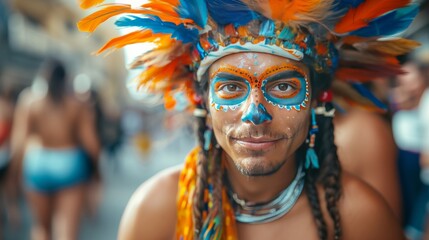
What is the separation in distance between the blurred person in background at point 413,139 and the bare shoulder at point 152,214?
1.30 m

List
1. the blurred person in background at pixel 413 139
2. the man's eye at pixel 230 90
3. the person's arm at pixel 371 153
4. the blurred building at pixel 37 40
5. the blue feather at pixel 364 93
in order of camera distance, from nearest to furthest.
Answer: the man's eye at pixel 230 90
the blue feather at pixel 364 93
the person's arm at pixel 371 153
the blurred person in background at pixel 413 139
the blurred building at pixel 37 40

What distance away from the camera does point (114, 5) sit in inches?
64.7

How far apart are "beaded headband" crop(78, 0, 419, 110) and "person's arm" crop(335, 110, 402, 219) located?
0.53 metres

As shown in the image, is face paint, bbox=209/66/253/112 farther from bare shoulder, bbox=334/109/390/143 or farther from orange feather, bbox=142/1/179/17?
bare shoulder, bbox=334/109/390/143

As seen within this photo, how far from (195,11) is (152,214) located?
833 mm

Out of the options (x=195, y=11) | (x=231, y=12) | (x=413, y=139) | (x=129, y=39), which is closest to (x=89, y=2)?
(x=129, y=39)

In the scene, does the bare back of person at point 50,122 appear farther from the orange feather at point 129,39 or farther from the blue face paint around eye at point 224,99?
the blue face paint around eye at point 224,99

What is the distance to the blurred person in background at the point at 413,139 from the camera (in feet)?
9.02

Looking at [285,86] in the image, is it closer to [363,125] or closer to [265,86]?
[265,86]

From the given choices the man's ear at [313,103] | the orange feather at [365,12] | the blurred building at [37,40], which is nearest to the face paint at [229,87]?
the man's ear at [313,103]

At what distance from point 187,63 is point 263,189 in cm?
64

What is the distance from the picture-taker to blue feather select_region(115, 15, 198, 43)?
1.65m

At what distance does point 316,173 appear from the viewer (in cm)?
186

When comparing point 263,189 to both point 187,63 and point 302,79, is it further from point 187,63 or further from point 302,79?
point 187,63
